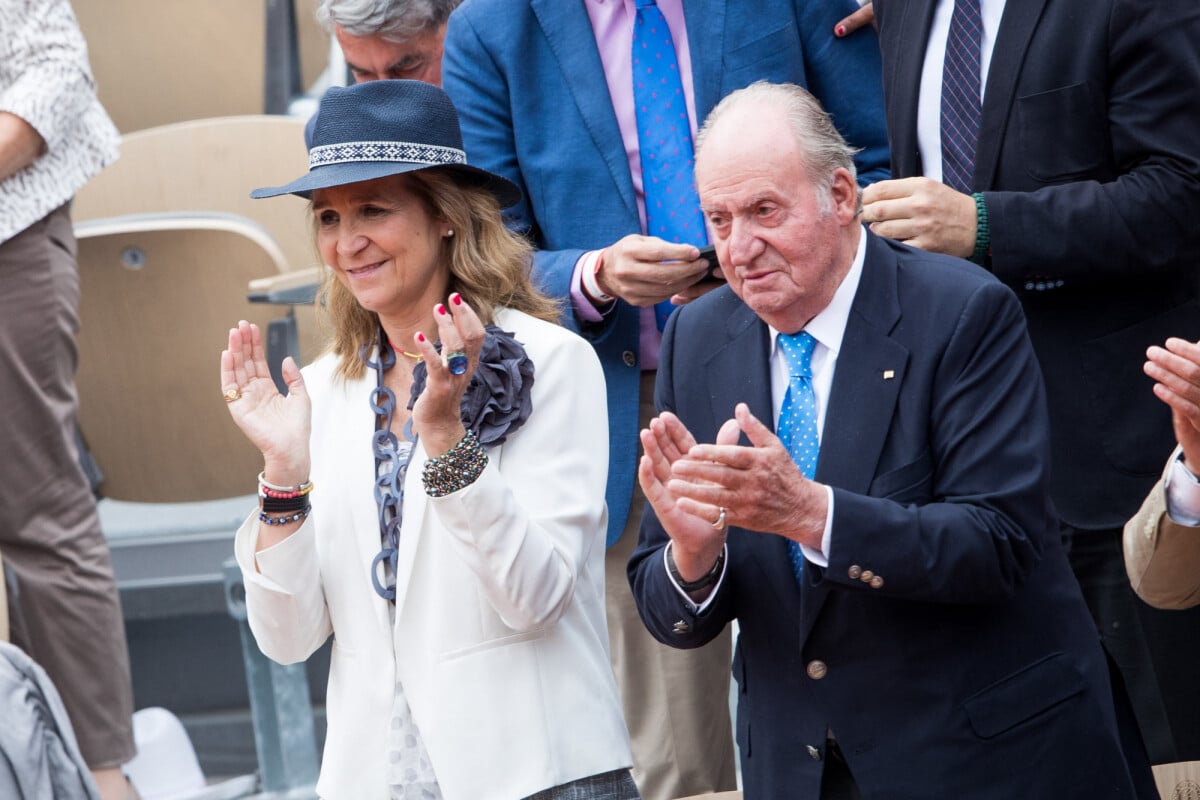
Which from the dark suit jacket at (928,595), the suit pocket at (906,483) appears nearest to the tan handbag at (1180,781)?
the dark suit jacket at (928,595)

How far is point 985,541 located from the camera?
79.8 inches

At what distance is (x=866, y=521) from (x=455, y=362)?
0.60 metres

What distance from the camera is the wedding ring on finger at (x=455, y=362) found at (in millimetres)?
2176

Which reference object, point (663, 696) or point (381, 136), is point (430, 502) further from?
point (663, 696)

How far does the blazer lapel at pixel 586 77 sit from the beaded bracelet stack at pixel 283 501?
912mm

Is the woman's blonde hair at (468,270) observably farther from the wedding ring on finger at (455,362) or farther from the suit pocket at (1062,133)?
the suit pocket at (1062,133)

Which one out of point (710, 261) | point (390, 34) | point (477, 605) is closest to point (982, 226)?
point (710, 261)

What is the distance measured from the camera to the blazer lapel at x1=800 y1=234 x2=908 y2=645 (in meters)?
2.13

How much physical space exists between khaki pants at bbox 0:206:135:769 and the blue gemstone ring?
5.51ft

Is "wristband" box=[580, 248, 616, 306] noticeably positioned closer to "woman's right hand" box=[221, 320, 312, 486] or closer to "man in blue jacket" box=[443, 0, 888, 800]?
"man in blue jacket" box=[443, 0, 888, 800]

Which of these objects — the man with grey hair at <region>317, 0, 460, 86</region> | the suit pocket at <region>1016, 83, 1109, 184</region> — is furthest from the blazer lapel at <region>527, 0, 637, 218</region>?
the suit pocket at <region>1016, 83, 1109, 184</region>

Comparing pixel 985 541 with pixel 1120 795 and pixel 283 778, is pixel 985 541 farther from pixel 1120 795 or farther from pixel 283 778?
pixel 283 778

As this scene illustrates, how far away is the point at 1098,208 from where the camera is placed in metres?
2.57

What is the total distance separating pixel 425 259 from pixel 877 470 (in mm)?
826
